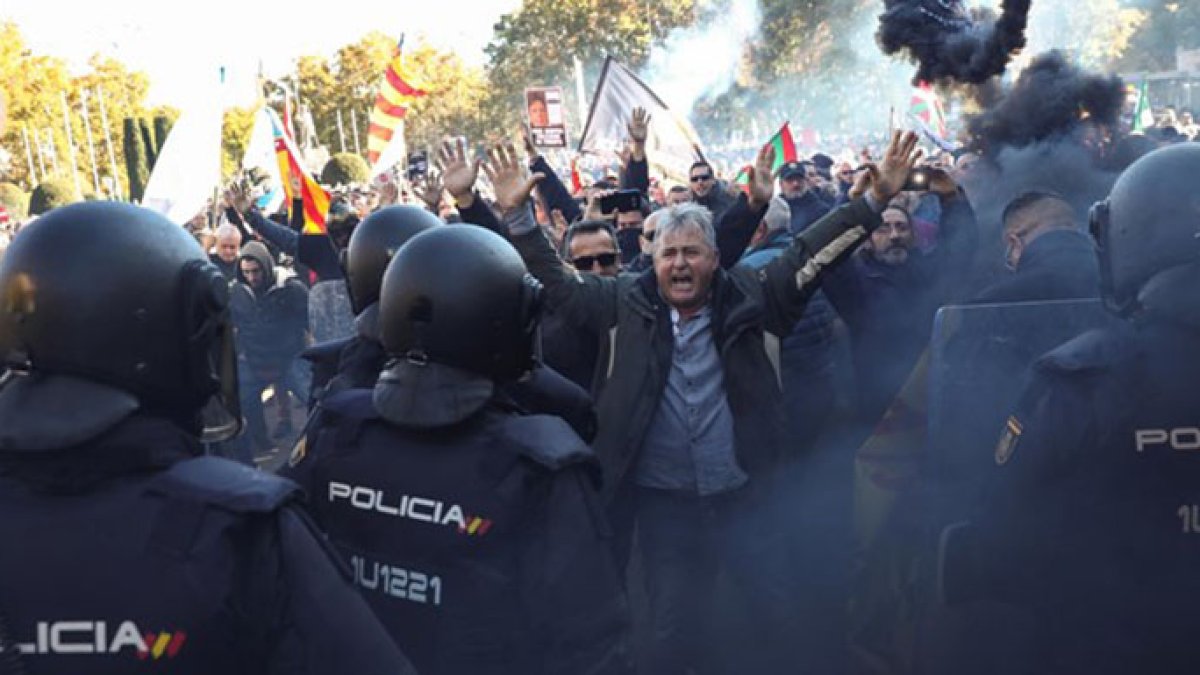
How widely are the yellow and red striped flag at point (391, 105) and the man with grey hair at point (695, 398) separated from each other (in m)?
9.74

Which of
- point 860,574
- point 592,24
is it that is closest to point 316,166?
point 592,24

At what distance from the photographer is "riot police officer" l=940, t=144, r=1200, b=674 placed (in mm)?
2570

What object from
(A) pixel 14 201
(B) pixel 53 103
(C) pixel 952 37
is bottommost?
(A) pixel 14 201

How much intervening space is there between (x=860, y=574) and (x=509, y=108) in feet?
154

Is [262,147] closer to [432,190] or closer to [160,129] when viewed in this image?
[432,190]

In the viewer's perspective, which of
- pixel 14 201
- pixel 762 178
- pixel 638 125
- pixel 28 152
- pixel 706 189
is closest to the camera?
pixel 762 178

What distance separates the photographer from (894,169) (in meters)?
4.40

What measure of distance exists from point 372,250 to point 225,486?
2370mm

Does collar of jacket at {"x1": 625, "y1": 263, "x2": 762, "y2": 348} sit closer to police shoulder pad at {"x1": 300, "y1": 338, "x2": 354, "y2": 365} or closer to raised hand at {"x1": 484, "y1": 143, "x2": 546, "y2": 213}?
raised hand at {"x1": 484, "y1": 143, "x2": 546, "y2": 213}

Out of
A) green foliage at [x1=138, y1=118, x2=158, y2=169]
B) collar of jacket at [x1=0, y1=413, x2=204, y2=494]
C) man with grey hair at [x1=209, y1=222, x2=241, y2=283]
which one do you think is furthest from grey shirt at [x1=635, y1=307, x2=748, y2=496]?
green foliage at [x1=138, y1=118, x2=158, y2=169]

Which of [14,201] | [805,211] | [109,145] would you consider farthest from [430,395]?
[109,145]

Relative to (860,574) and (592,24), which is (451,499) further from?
(592,24)

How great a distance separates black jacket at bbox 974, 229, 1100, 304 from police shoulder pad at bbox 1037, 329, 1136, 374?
180 centimetres

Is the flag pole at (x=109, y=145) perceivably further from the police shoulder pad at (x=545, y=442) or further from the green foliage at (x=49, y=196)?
the police shoulder pad at (x=545, y=442)
